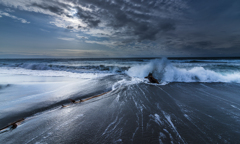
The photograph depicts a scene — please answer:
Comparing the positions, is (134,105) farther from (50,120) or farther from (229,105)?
(229,105)

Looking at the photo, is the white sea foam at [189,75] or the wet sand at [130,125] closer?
the wet sand at [130,125]

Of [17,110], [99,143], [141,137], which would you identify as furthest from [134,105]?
[17,110]

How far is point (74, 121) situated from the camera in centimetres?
307

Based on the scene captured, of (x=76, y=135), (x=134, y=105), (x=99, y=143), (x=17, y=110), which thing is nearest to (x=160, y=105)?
(x=134, y=105)

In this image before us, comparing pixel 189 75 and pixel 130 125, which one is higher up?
pixel 189 75

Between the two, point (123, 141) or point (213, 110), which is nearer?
point (123, 141)

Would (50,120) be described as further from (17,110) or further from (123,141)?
(123,141)

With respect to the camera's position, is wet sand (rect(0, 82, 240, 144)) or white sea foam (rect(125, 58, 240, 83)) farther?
white sea foam (rect(125, 58, 240, 83))

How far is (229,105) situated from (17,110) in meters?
9.19

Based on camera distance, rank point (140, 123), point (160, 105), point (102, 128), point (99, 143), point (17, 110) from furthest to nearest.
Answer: point (160, 105)
point (17, 110)
point (140, 123)
point (102, 128)
point (99, 143)

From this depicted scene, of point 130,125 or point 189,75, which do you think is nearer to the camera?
point 130,125

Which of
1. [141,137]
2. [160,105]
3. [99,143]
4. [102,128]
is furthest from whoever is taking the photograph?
[160,105]

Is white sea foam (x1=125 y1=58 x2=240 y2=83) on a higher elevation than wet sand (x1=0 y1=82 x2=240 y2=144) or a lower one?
higher

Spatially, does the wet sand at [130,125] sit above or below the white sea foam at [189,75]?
below
